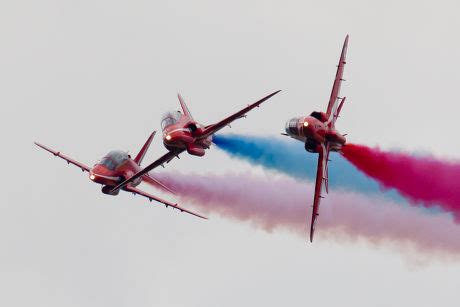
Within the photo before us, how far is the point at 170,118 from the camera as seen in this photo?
13575 cm

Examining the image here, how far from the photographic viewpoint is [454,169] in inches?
5034

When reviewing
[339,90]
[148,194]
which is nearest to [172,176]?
[148,194]

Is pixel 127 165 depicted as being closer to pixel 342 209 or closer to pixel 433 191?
pixel 342 209

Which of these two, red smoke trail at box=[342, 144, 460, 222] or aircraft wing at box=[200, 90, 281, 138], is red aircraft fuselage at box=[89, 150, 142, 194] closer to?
aircraft wing at box=[200, 90, 281, 138]

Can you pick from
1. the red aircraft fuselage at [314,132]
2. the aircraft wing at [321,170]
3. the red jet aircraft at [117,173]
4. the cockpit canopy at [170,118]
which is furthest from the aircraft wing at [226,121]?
the red jet aircraft at [117,173]

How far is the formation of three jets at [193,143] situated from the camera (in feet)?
408

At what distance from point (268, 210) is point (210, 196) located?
23.8ft

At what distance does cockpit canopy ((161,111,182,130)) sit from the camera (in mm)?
135250

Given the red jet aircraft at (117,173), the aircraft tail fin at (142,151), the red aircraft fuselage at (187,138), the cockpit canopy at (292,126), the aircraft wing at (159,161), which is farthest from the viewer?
the aircraft tail fin at (142,151)

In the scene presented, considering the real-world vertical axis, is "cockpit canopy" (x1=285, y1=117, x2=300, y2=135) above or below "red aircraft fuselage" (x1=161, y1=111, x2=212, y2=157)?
below

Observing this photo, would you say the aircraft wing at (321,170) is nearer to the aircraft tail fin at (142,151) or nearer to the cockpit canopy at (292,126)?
the cockpit canopy at (292,126)

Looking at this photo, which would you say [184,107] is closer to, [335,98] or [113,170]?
[113,170]

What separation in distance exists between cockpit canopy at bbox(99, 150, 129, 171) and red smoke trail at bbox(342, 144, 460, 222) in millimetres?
23600

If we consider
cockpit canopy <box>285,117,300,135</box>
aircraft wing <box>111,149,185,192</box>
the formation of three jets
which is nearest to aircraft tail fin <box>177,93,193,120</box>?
the formation of three jets
